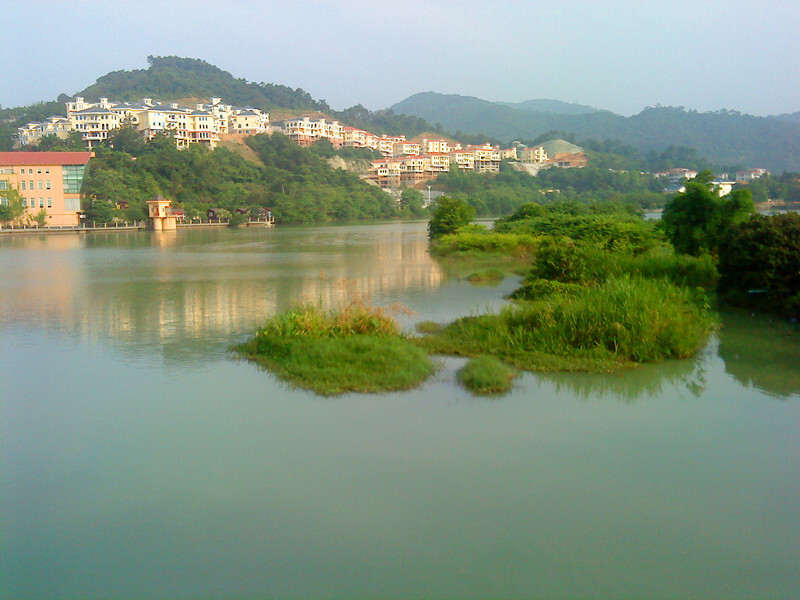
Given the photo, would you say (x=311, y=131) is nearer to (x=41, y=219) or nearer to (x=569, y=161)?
(x=569, y=161)

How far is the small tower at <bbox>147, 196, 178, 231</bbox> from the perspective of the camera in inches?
1341

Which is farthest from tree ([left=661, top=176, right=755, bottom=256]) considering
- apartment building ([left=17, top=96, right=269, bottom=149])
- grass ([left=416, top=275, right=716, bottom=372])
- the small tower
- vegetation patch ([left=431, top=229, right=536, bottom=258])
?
apartment building ([left=17, top=96, right=269, bottom=149])

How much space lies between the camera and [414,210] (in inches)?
1905

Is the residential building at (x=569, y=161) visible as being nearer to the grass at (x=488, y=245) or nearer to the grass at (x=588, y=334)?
the grass at (x=488, y=245)


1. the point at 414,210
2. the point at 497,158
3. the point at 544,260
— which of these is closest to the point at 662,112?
the point at 497,158

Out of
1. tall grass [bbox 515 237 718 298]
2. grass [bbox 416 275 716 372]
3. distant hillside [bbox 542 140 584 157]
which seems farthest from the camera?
distant hillside [bbox 542 140 584 157]

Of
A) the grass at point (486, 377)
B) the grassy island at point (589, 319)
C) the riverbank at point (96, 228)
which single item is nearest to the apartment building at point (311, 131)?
the riverbank at point (96, 228)

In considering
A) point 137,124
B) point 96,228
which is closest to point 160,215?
point 96,228

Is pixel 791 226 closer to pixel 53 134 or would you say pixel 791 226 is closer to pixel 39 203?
pixel 39 203

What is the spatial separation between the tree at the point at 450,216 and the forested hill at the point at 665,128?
5321 cm

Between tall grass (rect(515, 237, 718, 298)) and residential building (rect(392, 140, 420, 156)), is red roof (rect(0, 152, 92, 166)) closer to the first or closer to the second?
tall grass (rect(515, 237, 718, 298))

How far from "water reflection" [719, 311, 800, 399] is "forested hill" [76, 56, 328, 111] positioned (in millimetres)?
83724

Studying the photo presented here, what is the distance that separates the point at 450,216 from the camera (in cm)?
2139

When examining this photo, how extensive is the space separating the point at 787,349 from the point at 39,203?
35647 mm
